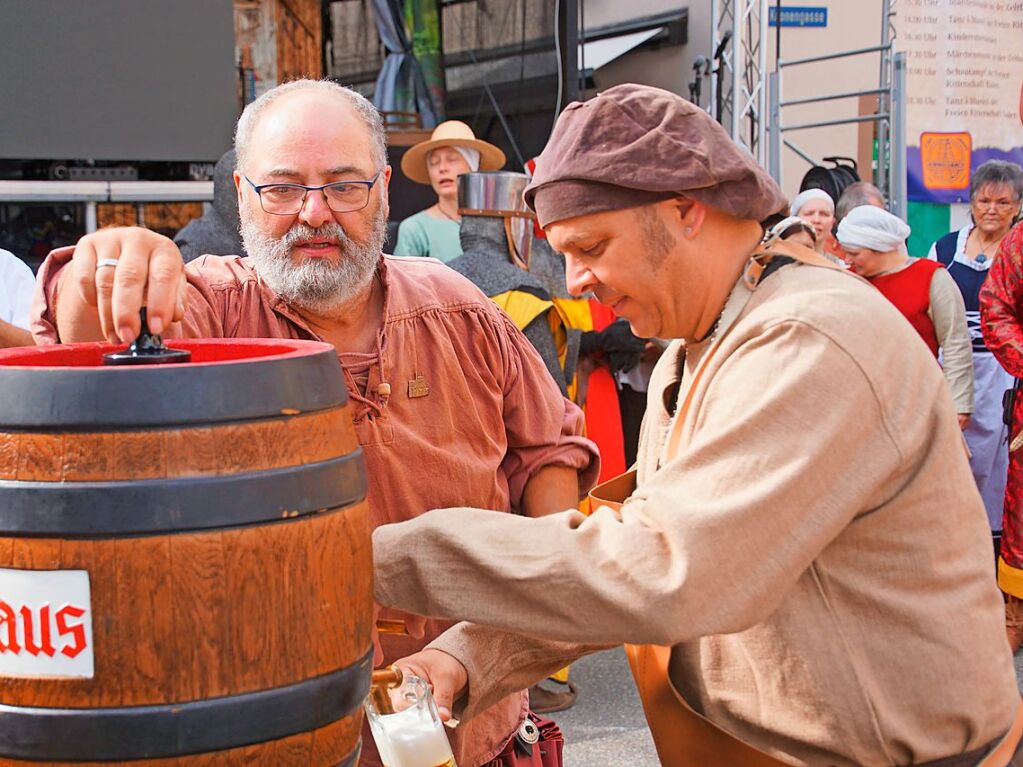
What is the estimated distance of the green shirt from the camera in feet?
17.4

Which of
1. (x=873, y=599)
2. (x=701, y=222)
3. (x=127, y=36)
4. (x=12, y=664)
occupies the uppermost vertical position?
(x=127, y=36)

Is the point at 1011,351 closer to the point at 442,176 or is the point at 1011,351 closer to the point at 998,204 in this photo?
the point at 998,204

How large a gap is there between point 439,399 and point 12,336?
1.84 meters

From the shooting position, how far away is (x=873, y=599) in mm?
1499

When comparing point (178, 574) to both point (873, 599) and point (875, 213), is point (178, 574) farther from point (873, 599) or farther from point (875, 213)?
point (875, 213)

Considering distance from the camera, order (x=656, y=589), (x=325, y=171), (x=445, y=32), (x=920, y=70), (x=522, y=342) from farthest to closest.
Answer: (x=920, y=70) → (x=445, y=32) → (x=522, y=342) → (x=325, y=171) → (x=656, y=589)

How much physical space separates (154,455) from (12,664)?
9.0 inches

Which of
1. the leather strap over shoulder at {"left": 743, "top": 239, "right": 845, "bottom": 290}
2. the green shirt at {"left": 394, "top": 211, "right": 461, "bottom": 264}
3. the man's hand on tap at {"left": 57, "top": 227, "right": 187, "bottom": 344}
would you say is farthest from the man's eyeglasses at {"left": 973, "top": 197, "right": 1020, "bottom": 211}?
the man's hand on tap at {"left": 57, "top": 227, "right": 187, "bottom": 344}

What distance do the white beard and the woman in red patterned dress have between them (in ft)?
12.3

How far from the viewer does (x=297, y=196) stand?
1.83m

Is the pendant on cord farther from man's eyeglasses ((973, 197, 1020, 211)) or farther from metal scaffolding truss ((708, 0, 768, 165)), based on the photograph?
metal scaffolding truss ((708, 0, 768, 165))

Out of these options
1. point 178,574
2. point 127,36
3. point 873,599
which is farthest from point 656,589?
point 127,36

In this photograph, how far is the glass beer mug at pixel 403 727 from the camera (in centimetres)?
136

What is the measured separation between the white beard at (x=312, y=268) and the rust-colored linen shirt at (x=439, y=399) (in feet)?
0.14
